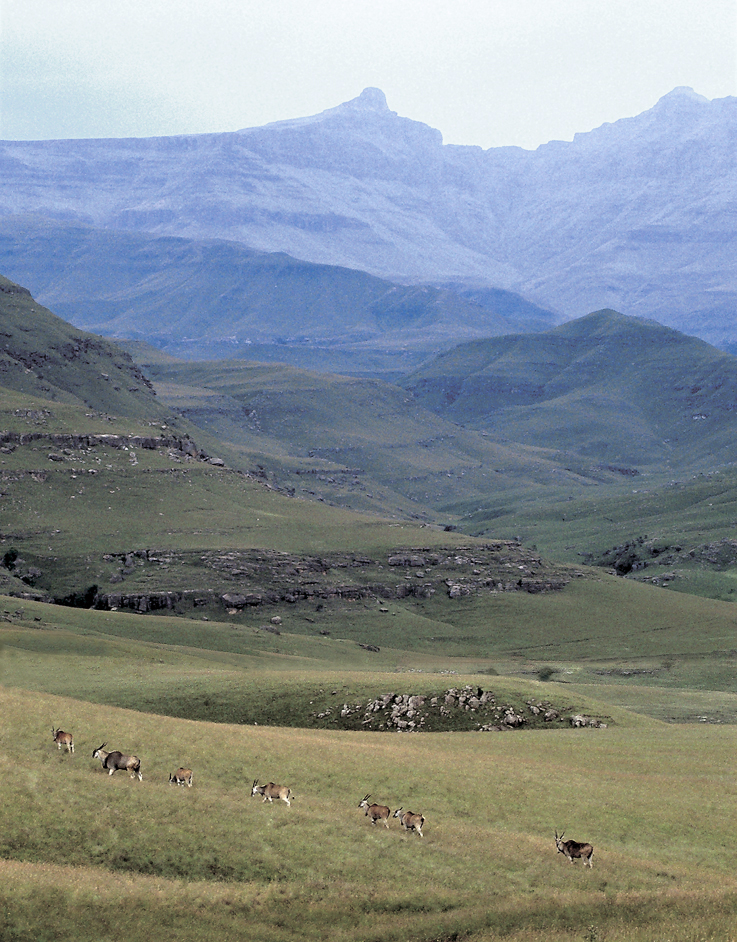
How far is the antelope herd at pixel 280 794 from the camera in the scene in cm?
3900

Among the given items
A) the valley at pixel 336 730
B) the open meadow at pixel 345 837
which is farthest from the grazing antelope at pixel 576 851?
the valley at pixel 336 730

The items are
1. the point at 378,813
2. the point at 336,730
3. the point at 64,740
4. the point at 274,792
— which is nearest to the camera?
the point at 378,813

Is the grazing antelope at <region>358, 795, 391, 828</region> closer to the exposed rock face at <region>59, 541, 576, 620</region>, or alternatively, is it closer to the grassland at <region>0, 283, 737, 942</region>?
the grassland at <region>0, 283, 737, 942</region>

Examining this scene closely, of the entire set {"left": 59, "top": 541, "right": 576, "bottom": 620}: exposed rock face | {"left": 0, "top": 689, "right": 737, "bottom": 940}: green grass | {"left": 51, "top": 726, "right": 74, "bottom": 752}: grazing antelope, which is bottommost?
{"left": 0, "top": 689, "right": 737, "bottom": 940}: green grass

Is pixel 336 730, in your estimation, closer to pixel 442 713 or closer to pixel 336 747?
pixel 442 713

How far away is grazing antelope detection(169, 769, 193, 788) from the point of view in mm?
42375

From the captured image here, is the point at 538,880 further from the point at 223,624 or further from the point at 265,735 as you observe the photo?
the point at 223,624

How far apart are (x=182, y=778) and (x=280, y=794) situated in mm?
3770

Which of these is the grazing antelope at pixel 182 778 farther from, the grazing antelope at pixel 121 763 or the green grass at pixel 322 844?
the grazing antelope at pixel 121 763

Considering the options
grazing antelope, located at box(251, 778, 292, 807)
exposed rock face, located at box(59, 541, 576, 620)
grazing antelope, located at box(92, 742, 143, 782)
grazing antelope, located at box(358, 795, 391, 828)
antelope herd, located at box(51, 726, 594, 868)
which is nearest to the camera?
antelope herd, located at box(51, 726, 594, 868)

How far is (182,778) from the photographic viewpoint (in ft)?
140

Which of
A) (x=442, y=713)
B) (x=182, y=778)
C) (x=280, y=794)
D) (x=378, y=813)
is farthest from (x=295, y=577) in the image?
(x=378, y=813)

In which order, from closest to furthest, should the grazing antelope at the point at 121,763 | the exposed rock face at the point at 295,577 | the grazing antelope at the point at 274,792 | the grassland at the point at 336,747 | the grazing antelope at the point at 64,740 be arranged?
1. the grassland at the point at 336,747
2. the grazing antelope at the point at 274,792
3. the grazing antelope at the point at 121,763
4. the grazing antelope at the point at 64,740
5. the exposed rock face at the point at 295,577

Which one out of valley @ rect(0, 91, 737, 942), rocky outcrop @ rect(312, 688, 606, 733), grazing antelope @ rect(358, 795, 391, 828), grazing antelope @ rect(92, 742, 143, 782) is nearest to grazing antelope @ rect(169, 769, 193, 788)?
valley @ rect(0, 91, 737, 942)
